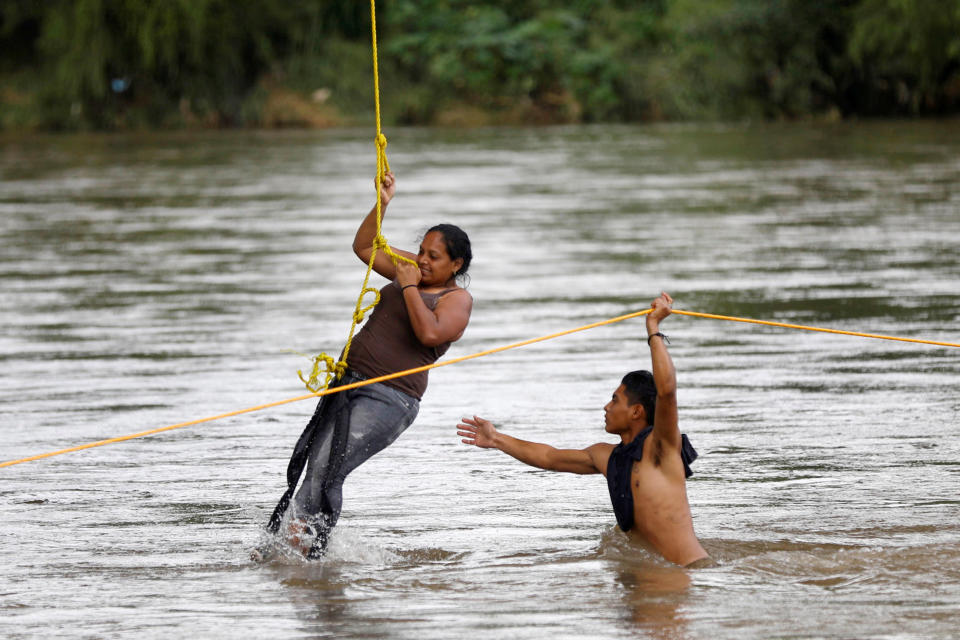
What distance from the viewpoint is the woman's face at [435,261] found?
624cm

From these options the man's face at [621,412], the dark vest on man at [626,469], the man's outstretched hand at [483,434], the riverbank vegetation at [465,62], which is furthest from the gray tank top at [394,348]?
the riverbank vegetation at [465,62]

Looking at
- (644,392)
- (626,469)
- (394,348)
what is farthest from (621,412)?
(394,348)

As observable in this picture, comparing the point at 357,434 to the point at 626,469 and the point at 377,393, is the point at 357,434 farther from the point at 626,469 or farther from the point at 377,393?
the point at 626,469

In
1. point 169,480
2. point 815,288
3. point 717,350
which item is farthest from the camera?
point 815,288

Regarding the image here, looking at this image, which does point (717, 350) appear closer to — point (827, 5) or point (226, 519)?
point (226, 519)

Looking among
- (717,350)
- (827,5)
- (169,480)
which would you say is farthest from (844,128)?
(169,480)

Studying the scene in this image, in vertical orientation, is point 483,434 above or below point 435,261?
below

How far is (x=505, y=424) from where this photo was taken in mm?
8844

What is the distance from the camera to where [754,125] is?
41.5m

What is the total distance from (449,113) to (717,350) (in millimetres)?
39245

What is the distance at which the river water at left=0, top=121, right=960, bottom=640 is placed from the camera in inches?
230

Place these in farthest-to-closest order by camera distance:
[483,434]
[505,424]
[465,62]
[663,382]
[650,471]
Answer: [465,62] → [505,424] → [483,434] → [650,471] → [663,382]

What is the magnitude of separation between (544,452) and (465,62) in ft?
148

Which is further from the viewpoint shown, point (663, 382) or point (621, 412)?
point (621, 412)
